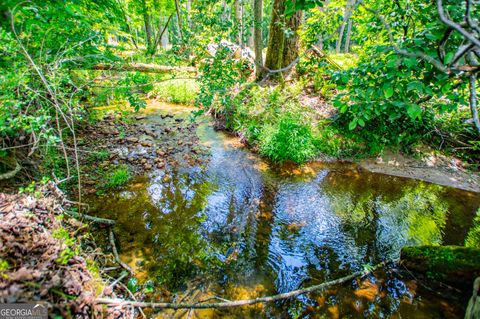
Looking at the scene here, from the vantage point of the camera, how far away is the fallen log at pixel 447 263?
10.4ft

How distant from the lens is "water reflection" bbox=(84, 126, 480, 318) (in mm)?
3143

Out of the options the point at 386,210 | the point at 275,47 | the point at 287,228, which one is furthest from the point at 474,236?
the point at 275,47

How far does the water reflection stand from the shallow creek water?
0.06 feet

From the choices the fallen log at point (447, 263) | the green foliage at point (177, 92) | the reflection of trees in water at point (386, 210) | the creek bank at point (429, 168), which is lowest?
the reflection of trees in water at point (386, 210)

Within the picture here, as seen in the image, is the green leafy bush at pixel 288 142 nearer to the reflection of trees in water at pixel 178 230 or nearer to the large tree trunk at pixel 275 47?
the reflection of trees in water at pixel 178 230

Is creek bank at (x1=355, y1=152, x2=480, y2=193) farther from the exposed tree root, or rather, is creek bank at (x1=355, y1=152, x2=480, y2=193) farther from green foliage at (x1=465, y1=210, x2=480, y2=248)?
the exposed tree root

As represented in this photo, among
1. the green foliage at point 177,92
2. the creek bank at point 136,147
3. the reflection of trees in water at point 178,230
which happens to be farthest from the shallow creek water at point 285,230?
the green foliage at point 177,92

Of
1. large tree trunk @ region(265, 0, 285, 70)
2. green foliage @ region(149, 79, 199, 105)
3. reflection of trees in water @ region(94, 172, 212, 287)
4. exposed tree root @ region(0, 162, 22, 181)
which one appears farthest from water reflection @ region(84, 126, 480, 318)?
green foliage @ region(149, 79, 199, 105)

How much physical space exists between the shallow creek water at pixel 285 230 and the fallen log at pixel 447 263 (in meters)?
0.24

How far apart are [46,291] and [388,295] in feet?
12.9

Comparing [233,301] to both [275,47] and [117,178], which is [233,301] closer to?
[117,178]

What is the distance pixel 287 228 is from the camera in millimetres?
4406

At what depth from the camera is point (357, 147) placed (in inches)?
278

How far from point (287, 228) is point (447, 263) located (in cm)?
240
